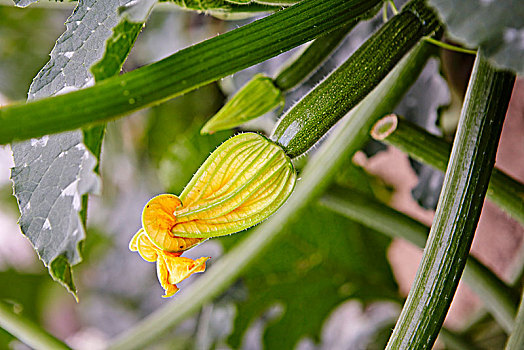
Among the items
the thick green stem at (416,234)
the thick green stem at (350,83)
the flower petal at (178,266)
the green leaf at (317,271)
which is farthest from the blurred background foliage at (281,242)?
the flower petal at (178,266)

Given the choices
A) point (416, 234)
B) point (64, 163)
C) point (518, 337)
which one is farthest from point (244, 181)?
point (416, 234)

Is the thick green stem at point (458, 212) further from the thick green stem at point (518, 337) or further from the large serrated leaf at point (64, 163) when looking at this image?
the large serrated leaf at point (64, 163)

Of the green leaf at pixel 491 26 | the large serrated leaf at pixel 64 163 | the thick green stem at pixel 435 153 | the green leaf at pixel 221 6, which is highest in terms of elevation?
the green leaf at pixel 491 26

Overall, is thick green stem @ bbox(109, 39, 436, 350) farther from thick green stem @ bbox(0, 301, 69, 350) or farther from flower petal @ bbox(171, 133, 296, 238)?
flower petal @ bbox(171, 133, 296, 238)

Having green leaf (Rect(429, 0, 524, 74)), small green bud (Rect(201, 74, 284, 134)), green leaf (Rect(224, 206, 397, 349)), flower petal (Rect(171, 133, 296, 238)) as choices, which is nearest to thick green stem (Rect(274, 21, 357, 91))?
small green bud (Rect(201, 74, 284, 134))

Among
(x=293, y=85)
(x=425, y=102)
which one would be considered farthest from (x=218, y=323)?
(x=293, y=85)

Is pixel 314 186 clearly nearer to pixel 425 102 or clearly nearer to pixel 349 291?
pixel 425 102
